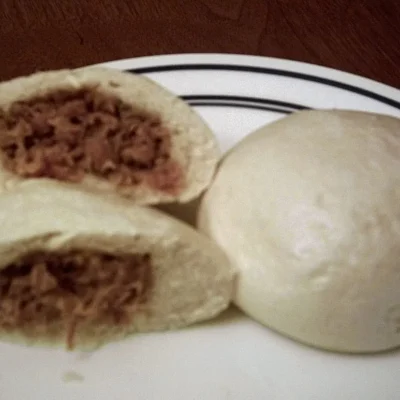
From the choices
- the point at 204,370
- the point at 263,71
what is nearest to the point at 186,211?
the point at 204,370

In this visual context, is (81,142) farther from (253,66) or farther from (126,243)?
(253,66)

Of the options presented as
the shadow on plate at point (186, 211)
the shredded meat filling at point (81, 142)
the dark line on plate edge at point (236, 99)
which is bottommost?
the shadow on plate at point (186, 211)

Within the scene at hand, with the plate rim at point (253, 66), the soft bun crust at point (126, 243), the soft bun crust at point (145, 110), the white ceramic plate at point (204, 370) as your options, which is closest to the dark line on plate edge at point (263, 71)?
the plate rim at point (253, 66)

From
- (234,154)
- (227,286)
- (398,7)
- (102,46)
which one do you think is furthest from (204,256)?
(398,7)

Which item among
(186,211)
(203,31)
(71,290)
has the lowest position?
(71,290)

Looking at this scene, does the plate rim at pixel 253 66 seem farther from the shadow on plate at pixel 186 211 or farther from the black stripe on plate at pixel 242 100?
the shadow on plate at pixel 186 211

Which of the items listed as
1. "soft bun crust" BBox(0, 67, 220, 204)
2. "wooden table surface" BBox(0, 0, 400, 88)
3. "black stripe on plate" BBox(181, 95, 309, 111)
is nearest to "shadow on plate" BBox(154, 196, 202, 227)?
"soft bun crust" BBox(0, 67, 220, 204)
